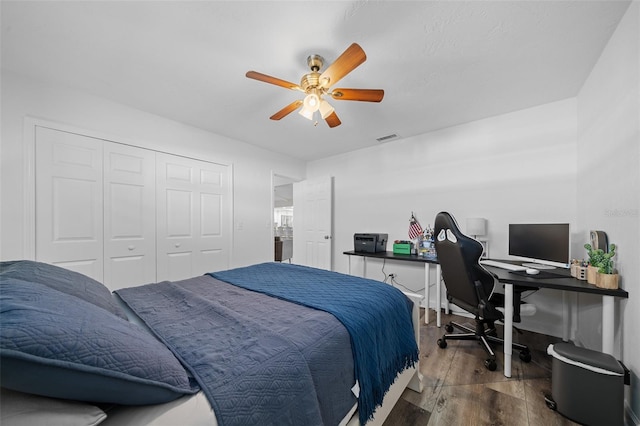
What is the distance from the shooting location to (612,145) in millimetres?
1711

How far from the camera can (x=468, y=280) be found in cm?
201

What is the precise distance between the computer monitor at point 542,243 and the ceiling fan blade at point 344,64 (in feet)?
7.04

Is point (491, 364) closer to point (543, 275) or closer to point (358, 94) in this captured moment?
point (543, 275)

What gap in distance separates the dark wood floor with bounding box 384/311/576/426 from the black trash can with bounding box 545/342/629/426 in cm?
12

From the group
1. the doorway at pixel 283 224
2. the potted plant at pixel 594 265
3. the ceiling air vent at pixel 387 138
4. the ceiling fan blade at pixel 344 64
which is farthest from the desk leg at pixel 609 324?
the doorway at pixel 283 224

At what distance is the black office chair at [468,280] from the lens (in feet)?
6.50

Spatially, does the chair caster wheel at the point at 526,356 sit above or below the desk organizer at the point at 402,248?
below

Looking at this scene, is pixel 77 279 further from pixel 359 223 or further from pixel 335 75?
pixel 359 223

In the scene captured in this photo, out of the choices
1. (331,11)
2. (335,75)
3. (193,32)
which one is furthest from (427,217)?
(193,32)

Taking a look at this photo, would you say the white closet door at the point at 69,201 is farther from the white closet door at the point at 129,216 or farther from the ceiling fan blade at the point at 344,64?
the ceiling fan blade at the point at 344,64

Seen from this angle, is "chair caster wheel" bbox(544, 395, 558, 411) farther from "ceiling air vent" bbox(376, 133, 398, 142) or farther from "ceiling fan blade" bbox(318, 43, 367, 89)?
"ceiling air vent" bbox(376, 133, 398, 142)

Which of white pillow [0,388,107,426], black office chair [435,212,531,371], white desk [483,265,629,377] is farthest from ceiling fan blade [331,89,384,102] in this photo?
white pillow [0,388,107,426]

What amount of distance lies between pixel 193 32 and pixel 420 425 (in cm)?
290

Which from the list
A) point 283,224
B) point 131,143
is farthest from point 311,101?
point 283,224
